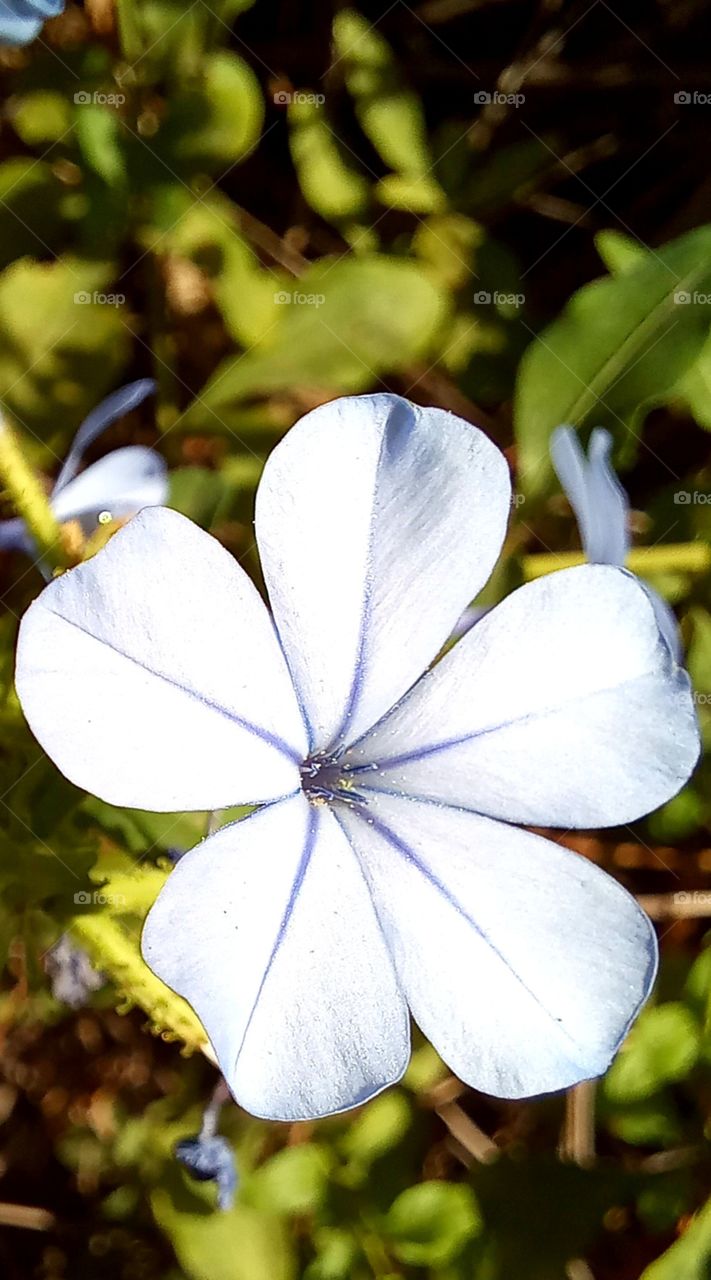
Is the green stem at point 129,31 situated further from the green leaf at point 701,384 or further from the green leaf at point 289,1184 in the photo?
the green leaf at point 289,1184

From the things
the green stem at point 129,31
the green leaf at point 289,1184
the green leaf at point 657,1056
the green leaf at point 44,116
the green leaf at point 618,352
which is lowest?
the green leaf at point 657,1056

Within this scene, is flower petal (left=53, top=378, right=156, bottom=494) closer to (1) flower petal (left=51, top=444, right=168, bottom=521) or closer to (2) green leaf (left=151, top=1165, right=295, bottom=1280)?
(1) flower petal (left=51, top=444, right=168, bottom=521)

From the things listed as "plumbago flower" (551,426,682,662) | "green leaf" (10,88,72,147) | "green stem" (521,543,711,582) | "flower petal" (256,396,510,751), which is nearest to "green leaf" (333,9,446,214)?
"green leaf" (10,88,72,147)

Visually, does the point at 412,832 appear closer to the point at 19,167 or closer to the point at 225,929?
the point at 225,929

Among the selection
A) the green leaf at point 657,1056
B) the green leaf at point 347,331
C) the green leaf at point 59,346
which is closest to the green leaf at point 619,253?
the green leaf at point 347,331

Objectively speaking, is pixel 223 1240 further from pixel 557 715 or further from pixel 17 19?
pixel 17 19
